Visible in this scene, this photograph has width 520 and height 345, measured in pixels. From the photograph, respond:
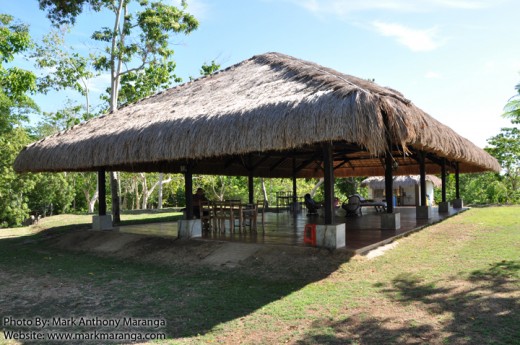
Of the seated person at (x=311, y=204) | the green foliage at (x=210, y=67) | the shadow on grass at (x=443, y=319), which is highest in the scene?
the green foliage at (x=210, y=67)

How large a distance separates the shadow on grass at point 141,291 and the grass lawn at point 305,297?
0.04ft

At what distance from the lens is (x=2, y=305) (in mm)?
4508

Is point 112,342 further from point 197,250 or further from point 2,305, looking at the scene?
point 197,250

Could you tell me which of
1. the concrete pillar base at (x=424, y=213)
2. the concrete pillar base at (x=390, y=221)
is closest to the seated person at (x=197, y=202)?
the concrete pillar base at (x=390, y=221)

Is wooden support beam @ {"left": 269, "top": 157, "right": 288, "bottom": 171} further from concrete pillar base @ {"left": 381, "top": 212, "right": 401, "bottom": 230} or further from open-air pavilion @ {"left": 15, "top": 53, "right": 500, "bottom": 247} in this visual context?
concrete pillar base @ {"left": 381, "top": 212, "right": 401, "bottom": 230}

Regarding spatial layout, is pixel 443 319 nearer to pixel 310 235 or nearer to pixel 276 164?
pixel 310 235

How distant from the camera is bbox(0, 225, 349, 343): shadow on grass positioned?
4.01 metres

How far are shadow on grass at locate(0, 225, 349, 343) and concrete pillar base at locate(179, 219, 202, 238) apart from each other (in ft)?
1.28

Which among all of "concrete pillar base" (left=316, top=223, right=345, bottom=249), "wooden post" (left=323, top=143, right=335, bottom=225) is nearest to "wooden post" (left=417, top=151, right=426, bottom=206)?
"wooden post" (left=323, top=143, right=335, bottom=225)

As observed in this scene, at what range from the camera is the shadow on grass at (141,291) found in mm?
4012

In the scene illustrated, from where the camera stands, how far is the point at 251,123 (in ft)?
19.5

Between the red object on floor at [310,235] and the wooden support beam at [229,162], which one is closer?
the red object on floor at [310,235]

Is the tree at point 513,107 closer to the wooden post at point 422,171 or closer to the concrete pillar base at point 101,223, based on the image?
the wooden post at point 422,171

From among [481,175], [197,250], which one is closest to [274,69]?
[197,250]
